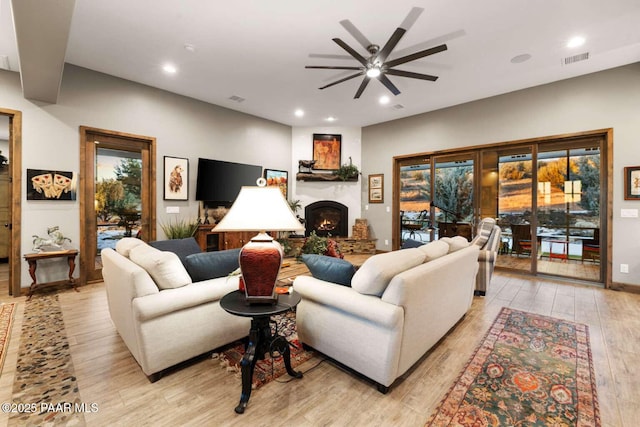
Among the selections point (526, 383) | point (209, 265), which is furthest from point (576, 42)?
point (209, 265)

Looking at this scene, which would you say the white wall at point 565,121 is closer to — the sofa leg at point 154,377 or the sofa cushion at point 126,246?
the sofa cushion at point 126,246

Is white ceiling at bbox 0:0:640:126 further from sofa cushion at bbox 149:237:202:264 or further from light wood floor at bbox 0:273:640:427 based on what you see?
light wood floor at bbox 0:273:640:427

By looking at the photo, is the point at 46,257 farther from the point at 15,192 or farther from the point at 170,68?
the point at 170,68

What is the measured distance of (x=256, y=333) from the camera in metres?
1.73

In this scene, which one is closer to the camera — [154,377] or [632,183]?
[154,377]

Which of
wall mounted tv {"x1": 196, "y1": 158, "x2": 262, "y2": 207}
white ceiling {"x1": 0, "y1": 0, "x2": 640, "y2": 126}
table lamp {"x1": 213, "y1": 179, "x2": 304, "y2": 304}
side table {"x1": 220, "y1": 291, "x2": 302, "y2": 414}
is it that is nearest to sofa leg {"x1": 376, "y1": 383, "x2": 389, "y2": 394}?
side table {"x1": 220, "y1": 291, "x2": 302, "y2": 414}

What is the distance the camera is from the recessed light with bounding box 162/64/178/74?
12.9 feet

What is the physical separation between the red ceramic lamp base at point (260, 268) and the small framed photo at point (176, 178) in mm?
3902

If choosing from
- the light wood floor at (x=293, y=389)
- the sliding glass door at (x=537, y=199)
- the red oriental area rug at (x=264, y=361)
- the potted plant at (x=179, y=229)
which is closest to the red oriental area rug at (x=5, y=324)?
the light wood floor at (x=293, y=389)

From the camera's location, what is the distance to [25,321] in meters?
2.80

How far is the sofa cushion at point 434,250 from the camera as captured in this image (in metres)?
2.26

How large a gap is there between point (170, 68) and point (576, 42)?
208 inches

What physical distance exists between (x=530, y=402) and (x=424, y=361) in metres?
0.66

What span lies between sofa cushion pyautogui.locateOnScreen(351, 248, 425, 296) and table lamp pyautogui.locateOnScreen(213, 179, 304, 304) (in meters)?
0.54
